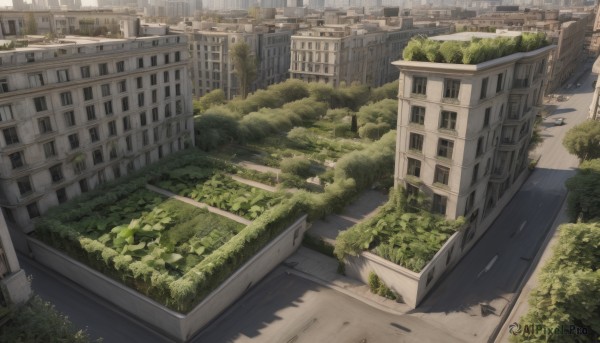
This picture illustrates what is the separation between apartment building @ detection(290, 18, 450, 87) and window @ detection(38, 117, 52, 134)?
273 ft

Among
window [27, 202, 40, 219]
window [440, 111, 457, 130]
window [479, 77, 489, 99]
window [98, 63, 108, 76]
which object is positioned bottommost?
window [27, 202, 40, 219]

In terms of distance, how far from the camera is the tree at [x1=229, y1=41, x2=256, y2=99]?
363ft

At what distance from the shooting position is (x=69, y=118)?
51469 millimetres

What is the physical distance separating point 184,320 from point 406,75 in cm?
3233

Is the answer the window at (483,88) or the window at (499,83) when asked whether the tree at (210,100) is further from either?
the window at (483,88)

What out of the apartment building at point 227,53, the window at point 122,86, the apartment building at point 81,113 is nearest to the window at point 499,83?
the apartment building at point 81,113

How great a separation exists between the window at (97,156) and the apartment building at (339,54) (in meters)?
76.6

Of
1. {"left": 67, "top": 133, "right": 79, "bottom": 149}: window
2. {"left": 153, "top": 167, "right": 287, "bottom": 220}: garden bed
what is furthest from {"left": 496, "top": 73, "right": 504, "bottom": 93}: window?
{"left": 67, "top": 133, "right": 79, "bottom": 149}: window

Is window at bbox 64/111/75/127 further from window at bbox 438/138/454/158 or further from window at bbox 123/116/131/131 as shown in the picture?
window at bbox 438/138/454/158

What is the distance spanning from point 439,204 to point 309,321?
19.8 m

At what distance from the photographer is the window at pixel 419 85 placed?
1709 inches

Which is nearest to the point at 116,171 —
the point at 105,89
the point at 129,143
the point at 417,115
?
the point at 129,143

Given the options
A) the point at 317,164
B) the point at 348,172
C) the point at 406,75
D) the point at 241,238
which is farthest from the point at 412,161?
the point at 317,164

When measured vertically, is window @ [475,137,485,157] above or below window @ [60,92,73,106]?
below
